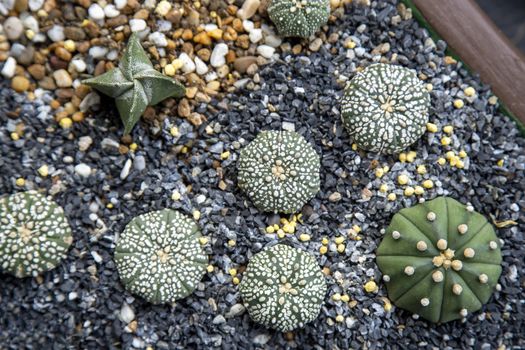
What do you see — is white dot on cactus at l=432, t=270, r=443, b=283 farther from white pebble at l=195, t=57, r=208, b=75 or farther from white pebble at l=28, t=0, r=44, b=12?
white pebble at l=28, t=0, r=44, b=12

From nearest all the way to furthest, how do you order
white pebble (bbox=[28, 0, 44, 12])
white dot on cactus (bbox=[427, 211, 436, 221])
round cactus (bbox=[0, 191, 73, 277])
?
1. round cactus (bbox=[0, 191, 73, 277])
2. white dot on cactus (bbox=[427, 211, 436, 221])
3. white pebble (bbox=[28, 0, 44, 12])

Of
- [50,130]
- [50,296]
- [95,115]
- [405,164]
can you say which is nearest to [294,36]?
[405,164]

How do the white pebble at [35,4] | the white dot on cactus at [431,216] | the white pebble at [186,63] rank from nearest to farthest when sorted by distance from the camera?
the white dot on cactus at [431,216] → the white pebble at [35,4] → the white pebble at [186,63]

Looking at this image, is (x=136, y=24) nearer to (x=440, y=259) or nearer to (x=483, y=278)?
(x=440, y=259)

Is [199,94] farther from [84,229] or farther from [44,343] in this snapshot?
[44,343]

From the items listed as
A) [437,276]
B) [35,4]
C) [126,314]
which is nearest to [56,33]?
[35,4]

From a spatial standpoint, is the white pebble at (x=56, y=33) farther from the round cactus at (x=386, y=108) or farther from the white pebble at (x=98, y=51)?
the round cactus at (x=386, y=108)

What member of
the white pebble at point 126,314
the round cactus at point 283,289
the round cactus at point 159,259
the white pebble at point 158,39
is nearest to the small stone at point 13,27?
the white pebble at point 158,39

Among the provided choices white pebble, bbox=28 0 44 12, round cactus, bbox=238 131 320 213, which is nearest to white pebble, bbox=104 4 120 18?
white pebble, bbox=28 0 44 12

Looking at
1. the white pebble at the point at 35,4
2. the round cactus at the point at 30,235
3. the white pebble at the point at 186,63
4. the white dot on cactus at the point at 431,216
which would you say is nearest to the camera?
the round cactus at the point at 30,235
